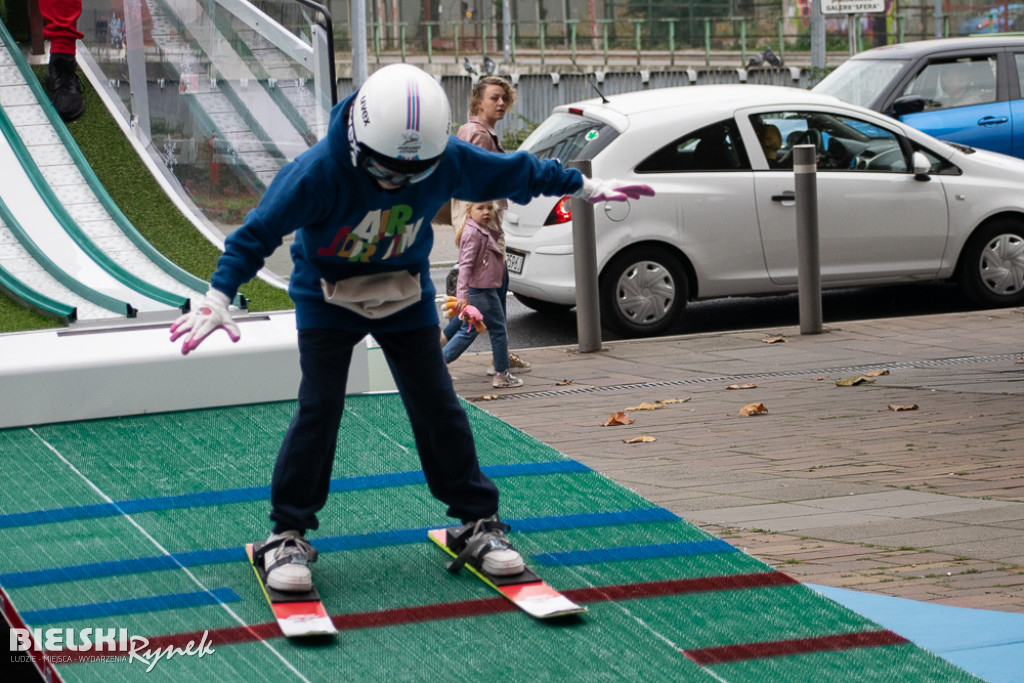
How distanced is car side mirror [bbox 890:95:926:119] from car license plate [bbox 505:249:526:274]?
4.97m

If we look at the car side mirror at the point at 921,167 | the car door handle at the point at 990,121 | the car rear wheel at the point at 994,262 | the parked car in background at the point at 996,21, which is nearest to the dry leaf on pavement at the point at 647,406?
the car side mirror at the point at 921,167

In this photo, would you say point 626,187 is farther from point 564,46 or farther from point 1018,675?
point 564,46

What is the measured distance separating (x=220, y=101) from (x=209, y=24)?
26.8 inches

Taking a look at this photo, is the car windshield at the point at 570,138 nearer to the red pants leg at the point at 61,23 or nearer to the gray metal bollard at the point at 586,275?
the gray metal bollard at the point at 586,275

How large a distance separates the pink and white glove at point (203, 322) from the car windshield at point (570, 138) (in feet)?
20.7

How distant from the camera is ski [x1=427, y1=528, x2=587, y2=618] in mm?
4184

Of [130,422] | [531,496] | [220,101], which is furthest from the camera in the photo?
[220,101]

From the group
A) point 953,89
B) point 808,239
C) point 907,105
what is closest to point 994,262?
point 808,239

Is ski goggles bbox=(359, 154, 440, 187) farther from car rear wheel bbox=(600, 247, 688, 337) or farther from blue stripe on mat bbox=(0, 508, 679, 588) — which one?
car rear wheel bbox=(600, 247, 688, 337)

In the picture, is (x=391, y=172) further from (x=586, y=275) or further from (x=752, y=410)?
(x=586, y=275)

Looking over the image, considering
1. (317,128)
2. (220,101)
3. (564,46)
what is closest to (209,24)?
(220,101)

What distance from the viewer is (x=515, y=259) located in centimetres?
1048

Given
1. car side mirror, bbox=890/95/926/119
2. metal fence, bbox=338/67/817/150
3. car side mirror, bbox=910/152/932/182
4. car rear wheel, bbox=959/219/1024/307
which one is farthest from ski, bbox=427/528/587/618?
metal fence, bbox=338/67/817/150

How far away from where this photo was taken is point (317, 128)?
29.8ft
